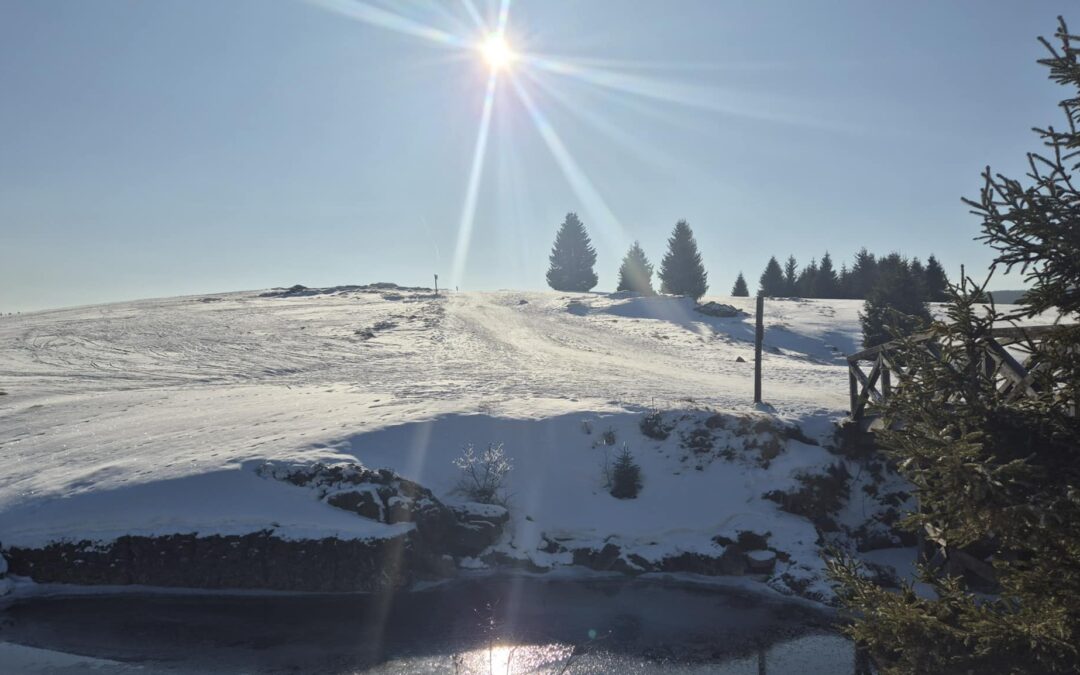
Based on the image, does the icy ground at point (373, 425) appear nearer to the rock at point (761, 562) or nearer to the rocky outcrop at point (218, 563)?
the rocky outcrop at point (218, 563)

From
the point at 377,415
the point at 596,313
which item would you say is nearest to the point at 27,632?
the point at 377,415

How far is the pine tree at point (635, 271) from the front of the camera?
2726 inches

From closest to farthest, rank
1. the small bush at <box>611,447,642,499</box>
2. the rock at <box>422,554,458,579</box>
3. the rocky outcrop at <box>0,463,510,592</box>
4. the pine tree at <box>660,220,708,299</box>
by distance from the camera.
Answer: the rocky outcrop at <box>0,463,510,592</box> → the rock at <box>422,554,458,579</box> → the small bush at <box>611,447,642,499</box> → the pine tree at <box>660,220,708,299</box>

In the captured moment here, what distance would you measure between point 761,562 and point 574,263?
207ft

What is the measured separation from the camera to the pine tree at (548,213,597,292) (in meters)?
74.9

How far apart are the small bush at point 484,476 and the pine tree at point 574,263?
5947cm

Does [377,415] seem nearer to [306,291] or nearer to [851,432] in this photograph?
[851,432]

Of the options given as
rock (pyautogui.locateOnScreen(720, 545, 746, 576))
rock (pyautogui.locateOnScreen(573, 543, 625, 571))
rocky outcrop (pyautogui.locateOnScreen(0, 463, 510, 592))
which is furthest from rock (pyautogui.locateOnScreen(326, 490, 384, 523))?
rock (pyautogui.locateOnScreen(720, 545, 746, 576))

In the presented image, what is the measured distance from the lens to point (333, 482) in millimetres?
14352

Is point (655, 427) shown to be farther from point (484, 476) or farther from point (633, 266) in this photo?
point (633, 266)

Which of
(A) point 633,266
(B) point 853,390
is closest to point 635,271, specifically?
(A) point 633,266

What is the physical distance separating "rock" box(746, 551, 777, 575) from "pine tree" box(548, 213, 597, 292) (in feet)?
202

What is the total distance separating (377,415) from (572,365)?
12.1 meters

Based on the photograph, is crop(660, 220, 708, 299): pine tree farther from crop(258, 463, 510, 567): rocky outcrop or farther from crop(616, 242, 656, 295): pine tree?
crop(258, 463, 510, 567): rocky outcrop
